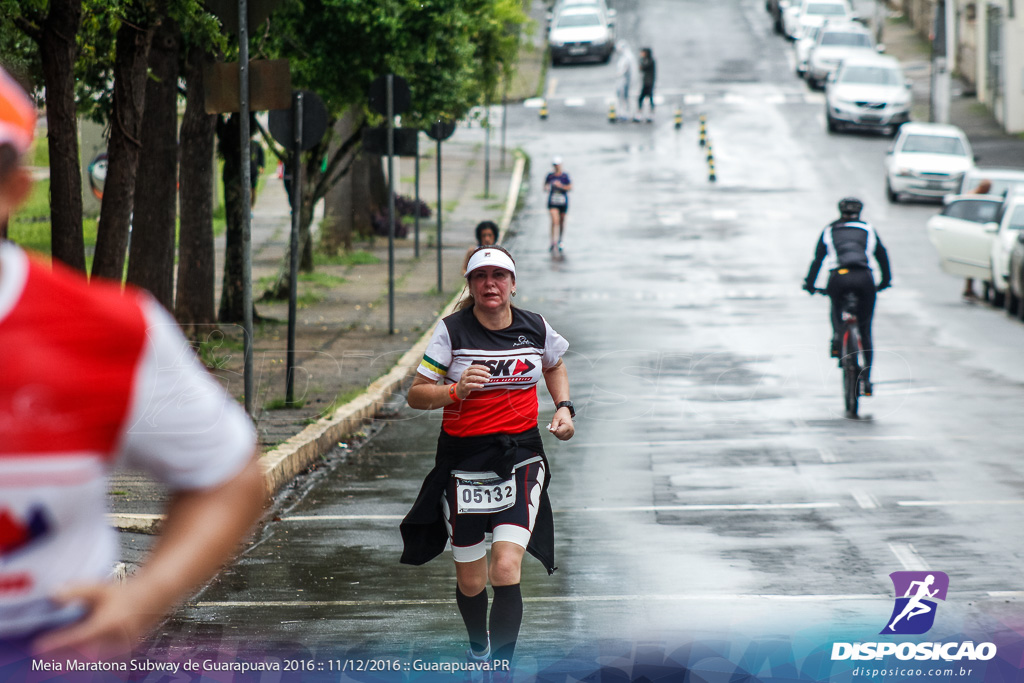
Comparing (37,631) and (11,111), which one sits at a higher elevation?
(11,111)

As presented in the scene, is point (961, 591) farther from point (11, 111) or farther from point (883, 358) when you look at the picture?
point (883, 358)

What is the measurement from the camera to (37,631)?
6.85ft

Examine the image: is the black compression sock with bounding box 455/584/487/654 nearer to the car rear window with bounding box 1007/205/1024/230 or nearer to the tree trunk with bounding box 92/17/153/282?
the tree trunk with bounding box 92/17/153/282

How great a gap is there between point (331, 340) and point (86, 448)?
51.1 feet

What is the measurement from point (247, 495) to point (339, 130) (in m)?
22.7

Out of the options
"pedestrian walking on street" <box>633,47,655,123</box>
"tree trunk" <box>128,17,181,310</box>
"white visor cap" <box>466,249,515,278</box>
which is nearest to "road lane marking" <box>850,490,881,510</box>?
"white visor cap" <box>466,249,515,278</box>

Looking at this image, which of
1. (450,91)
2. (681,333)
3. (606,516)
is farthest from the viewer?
(450,91)

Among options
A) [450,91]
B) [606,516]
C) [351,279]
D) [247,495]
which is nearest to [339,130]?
[351,279]

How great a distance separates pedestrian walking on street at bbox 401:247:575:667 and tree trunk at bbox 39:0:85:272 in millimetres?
5827

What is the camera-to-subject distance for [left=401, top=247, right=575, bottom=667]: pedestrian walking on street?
6.11 m

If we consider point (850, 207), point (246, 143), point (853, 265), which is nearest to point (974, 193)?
point (850, 207)

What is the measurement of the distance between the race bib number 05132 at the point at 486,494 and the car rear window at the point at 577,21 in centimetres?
4975

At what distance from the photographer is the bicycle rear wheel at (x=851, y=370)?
13.1 meters

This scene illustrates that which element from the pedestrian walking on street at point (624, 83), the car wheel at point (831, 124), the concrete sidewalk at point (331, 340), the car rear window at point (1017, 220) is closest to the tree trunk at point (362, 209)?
the concrete sidewalk at point (331, 340)
